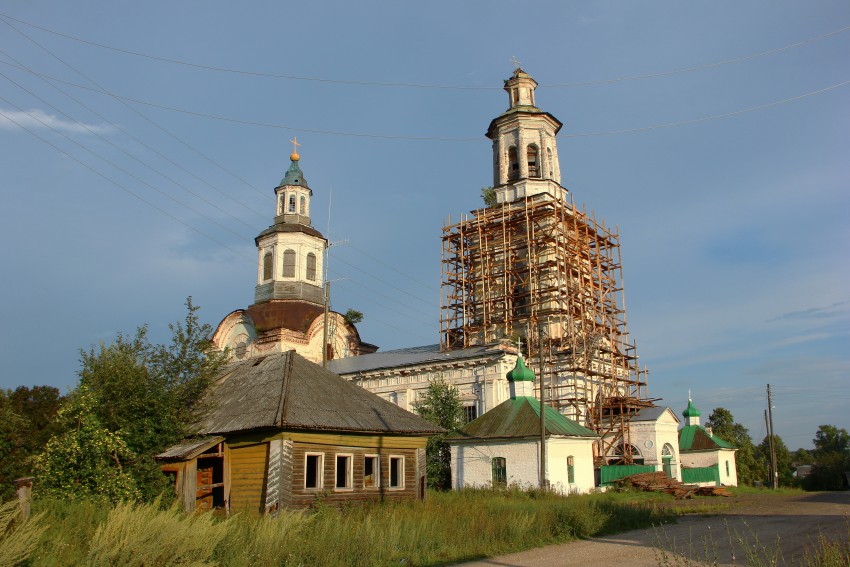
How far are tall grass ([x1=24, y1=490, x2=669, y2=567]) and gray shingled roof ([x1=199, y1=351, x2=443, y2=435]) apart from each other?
2162 millimetres

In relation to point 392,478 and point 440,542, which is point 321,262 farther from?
point 440,542

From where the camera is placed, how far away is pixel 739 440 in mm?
60406

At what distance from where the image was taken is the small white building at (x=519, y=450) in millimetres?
24641

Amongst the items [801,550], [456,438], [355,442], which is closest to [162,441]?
[355,442]

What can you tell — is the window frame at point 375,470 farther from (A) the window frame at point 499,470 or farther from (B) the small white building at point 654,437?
(B) the small white building at point 654,437

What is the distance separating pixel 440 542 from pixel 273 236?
35676mm

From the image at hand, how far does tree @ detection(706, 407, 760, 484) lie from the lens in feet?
157

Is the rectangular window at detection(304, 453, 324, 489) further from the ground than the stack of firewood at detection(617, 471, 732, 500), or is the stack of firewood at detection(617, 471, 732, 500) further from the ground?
the rectangular window at detection(304, 453, 324, 489)

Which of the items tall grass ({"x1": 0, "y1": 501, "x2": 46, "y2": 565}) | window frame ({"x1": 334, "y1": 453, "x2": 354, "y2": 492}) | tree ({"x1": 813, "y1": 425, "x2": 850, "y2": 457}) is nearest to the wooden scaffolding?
window frame ({"x1": 334, "y1": 453, "x2": 354, "y2": 492})

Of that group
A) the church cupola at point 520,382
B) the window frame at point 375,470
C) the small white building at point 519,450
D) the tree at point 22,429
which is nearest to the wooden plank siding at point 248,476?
the window frame at point 375,470

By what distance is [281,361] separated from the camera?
20688 mm

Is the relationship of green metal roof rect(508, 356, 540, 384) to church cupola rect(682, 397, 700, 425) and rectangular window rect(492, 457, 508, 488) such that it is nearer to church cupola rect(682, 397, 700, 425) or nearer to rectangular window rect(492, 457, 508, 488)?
rectangular window rect(492, 457, 508, 488)

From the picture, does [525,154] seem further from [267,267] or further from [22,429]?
[22,429]

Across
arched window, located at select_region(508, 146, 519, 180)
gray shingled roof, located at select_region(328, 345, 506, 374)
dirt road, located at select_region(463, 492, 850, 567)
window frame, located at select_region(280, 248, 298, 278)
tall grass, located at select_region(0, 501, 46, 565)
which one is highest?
arched window, located at select_region(508, 146, 519, 180)
